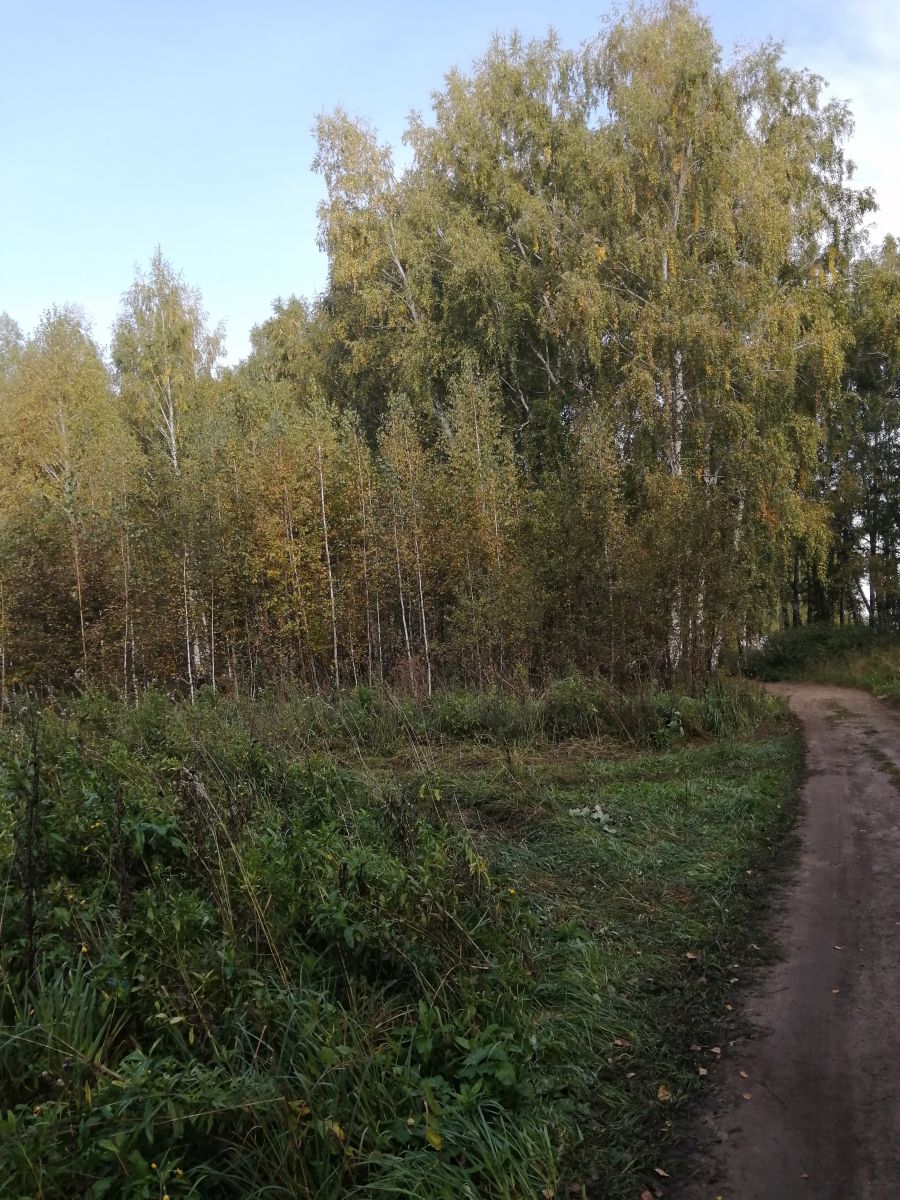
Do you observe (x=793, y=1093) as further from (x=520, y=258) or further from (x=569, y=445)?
(x=520, y=258)

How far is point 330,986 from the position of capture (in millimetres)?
3912

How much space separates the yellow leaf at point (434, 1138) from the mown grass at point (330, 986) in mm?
11

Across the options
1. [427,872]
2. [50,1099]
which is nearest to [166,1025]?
[50,1099]

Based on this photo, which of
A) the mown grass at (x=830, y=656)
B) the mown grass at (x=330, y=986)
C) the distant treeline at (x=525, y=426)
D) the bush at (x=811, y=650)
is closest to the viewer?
the mown grass at (x=330, y=986)

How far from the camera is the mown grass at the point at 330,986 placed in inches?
117

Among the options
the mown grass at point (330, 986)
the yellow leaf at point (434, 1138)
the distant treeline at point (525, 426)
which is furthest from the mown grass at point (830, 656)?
the yellow leaf at point (434, 1138)

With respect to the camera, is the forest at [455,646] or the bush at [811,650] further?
the bush at [811,650]

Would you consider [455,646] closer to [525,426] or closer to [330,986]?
[525,426]

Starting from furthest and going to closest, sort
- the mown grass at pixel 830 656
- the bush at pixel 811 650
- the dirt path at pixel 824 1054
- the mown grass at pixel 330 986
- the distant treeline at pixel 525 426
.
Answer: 1. the bush at pixel 811 650
2. the mown grass at pixel 830 656
3. the distant treeline at pixel 525 426
4. the dirt path at pixel 824 1054
5. the mown grass at pixel 330 986

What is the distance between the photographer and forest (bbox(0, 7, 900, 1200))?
335 cm

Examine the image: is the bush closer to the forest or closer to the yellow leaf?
the forest

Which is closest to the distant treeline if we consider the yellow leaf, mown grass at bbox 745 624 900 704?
mown grass at bbox 745 624 900 704

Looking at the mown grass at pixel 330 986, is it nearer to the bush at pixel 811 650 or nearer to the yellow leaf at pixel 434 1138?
the yellow leaf at pixel 434 1138

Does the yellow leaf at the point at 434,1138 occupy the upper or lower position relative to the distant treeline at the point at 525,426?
lower
